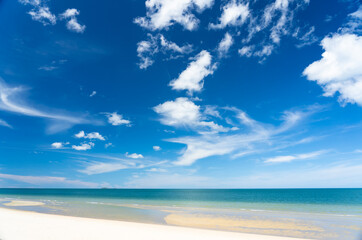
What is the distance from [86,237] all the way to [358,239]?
1719 cm

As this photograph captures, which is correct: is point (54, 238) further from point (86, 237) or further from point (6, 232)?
point (6, 232)

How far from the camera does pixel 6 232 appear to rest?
35.0 feet

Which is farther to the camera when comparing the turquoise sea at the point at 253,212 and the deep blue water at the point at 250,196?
the deep blue water at the point at 250,196

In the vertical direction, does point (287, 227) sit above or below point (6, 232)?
below

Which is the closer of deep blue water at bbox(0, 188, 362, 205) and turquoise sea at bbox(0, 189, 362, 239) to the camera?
turquoise sea at bbox(0, 189, 362, 239)

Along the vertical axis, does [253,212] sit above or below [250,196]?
above

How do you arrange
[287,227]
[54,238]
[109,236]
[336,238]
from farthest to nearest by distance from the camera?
[287,227], [336,238], [109,236], [54,238]

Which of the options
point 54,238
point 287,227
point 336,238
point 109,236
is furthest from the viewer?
point 287,227

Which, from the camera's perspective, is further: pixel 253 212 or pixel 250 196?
pixel 250 196

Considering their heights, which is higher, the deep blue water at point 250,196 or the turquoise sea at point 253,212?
the turquoise sea at point 253,212

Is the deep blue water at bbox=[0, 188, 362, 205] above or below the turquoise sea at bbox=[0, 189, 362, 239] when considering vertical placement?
below

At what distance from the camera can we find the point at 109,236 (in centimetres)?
1128

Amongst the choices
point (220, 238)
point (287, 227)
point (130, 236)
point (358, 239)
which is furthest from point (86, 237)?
point (358, 239)

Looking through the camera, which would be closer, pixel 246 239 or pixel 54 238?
pixel 54 238
